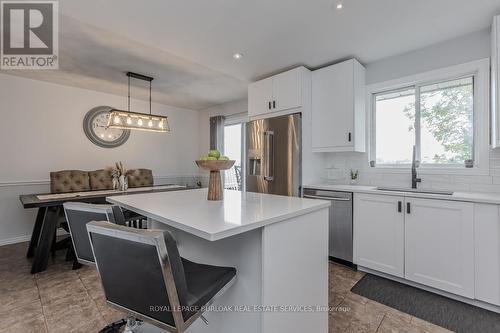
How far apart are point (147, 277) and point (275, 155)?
2.47m

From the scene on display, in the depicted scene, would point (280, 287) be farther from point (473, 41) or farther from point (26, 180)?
point (26, 180)

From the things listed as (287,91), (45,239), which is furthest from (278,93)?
(45,239)

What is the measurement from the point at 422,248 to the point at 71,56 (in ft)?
14.5

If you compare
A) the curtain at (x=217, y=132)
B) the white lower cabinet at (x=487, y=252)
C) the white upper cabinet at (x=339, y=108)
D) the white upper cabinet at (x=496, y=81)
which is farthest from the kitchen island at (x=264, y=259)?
the curtain at (x=217, y=132)

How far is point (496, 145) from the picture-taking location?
1.96 meters

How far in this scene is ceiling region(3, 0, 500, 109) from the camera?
1.90 m

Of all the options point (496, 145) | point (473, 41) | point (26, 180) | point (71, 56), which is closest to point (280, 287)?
point (496, 145)

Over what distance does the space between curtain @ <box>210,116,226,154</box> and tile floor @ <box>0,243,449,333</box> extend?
10.8ft

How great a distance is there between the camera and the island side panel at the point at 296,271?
1141 mm

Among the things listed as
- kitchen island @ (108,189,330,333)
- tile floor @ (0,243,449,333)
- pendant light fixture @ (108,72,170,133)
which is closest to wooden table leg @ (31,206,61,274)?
tile floor @ (0,243,449,333)

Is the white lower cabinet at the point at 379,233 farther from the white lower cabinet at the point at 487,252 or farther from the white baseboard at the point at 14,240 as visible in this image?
the white baseboard at the point at 14,240

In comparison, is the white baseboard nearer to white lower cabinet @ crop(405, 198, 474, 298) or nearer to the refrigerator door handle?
the refrigerator door handle

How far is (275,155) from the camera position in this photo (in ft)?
10.4

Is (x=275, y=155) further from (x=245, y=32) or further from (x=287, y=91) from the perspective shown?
(x=245, y=32)
